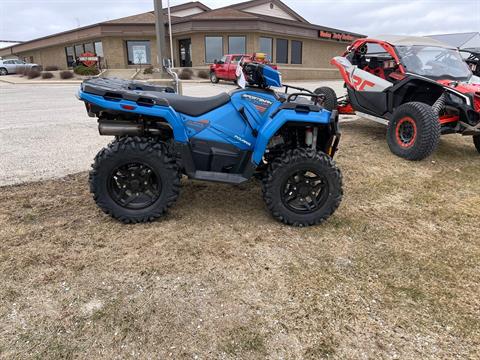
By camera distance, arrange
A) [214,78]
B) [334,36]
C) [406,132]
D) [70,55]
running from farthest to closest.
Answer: [70,55]
[334,36]
[214,78]
[406,132]

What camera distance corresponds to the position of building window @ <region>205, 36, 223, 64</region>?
28516 millimetres

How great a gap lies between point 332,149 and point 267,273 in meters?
1.63

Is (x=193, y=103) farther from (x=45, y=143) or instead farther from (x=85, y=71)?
(x=85, y=71)

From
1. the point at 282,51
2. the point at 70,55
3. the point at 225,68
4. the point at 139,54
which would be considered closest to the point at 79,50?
the point at 70,55

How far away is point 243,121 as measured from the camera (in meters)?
3.47

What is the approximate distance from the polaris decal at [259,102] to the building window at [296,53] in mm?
30037

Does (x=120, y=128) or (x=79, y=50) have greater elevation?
(x=79, y=50)

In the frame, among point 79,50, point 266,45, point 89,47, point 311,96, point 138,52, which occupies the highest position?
point 89,47

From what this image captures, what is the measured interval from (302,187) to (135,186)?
1568 millimetres

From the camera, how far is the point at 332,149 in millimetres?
3799

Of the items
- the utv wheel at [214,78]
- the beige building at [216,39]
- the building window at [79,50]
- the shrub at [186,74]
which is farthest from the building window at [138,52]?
the utv wheel at [214,78]

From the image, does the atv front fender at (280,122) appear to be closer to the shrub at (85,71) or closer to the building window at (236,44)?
the building window at (236,44)

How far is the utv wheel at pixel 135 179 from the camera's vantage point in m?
3.25

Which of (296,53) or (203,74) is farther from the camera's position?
(296,53)
